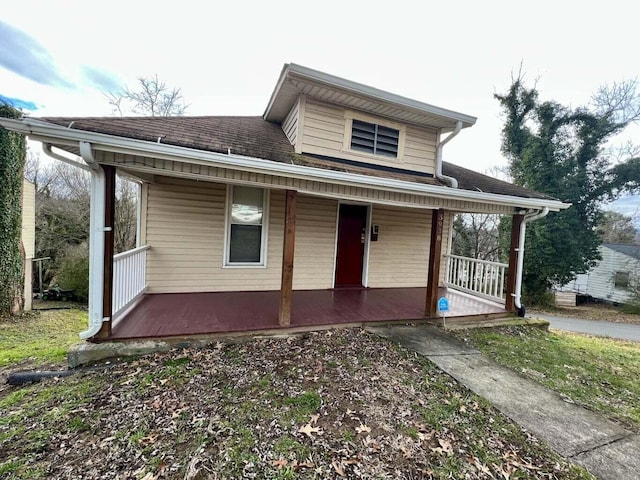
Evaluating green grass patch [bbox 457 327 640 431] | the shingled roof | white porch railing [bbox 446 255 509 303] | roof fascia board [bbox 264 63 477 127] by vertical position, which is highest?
roof fascia board [bbox 264 63 477 127]

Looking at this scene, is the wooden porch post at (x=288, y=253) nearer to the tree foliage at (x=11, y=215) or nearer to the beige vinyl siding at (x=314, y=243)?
the beige vinyl siding at (x=314, y=243)

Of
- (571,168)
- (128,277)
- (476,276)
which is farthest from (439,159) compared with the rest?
(571,168)

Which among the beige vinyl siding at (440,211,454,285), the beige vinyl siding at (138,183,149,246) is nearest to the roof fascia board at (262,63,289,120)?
the beige vinyl siding at (138,183,149,246)

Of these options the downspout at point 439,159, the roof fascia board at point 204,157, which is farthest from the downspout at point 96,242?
the downspout at point 439,159

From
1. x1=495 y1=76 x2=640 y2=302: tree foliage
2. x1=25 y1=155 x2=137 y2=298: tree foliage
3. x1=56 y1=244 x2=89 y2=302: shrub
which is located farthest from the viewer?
x1=495 y1=76 x2=640 y2=302: tree foliage

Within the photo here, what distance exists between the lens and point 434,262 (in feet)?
16.2

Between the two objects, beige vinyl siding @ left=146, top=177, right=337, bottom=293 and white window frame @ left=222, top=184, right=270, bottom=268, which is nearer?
beige vinyl siding @ left=146, top=177, right=337, bottom=293

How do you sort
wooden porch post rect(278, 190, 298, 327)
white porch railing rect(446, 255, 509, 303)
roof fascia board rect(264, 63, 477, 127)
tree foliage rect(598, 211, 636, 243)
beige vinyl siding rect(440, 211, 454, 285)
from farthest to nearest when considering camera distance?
tree foliage rect(598, 211, 636, 243) → beige vinyl siding rect(440, 211, 454, 285) → white porch railing rect(446, 255, 509, 303) → roof fascia board rect(264, 63, 477, 127) → wooden porch post rect(278, 190, 298, 327)

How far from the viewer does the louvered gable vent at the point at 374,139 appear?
5766 millimetres

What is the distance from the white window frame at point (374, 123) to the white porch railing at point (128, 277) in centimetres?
404

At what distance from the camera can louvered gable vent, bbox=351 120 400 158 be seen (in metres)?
5.77

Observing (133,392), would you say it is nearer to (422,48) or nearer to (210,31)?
(210,31)

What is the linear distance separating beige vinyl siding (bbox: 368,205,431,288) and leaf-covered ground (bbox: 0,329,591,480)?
370cm

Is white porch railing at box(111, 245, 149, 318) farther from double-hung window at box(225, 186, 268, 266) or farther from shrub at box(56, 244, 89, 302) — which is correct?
shrub at box(56, 244, 89, 302)
